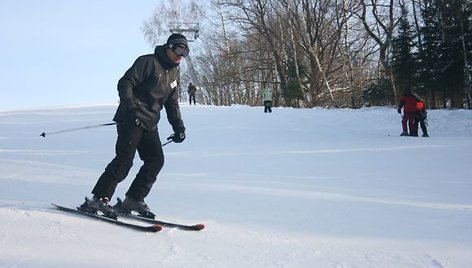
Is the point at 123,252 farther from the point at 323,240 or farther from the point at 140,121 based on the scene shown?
the point at 323,240

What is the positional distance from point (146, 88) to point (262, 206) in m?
1.94

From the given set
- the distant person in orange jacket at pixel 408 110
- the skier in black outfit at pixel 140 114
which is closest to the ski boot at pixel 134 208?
the skier in black outfit at pixel 140 114

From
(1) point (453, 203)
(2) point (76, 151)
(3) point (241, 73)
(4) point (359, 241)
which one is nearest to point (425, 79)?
(3) point (241, 73)

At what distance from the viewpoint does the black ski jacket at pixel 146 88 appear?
4.31 meters

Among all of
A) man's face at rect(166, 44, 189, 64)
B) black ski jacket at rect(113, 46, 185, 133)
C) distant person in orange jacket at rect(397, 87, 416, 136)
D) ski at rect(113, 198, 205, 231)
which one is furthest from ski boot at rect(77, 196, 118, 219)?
distant person in orange jacket at rect(397, 87, 416, 136)

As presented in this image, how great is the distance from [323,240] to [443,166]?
5.21m

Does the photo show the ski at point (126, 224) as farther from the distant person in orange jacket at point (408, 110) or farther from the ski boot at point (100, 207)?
the distant person in orange jacket at point (408, 110)

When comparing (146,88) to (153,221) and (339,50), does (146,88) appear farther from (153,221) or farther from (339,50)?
(339,50)

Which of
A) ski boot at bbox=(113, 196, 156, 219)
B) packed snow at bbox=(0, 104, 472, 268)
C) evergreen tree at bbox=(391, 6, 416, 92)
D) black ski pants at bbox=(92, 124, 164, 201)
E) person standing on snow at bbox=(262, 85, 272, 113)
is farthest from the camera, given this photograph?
evergreen tree at bbox=(391, 6, 416, 92)

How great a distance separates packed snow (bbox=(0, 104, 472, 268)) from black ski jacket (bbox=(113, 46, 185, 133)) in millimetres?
1009

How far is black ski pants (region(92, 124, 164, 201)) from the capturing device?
444 cm

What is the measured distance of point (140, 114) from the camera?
440cm

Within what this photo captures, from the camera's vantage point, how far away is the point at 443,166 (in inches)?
330

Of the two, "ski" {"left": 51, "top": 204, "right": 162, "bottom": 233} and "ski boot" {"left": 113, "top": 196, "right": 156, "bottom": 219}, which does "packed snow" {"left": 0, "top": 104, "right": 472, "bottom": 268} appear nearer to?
"ski" {"left": 51, "top": 204, "right": 162, "bottom": 233}
